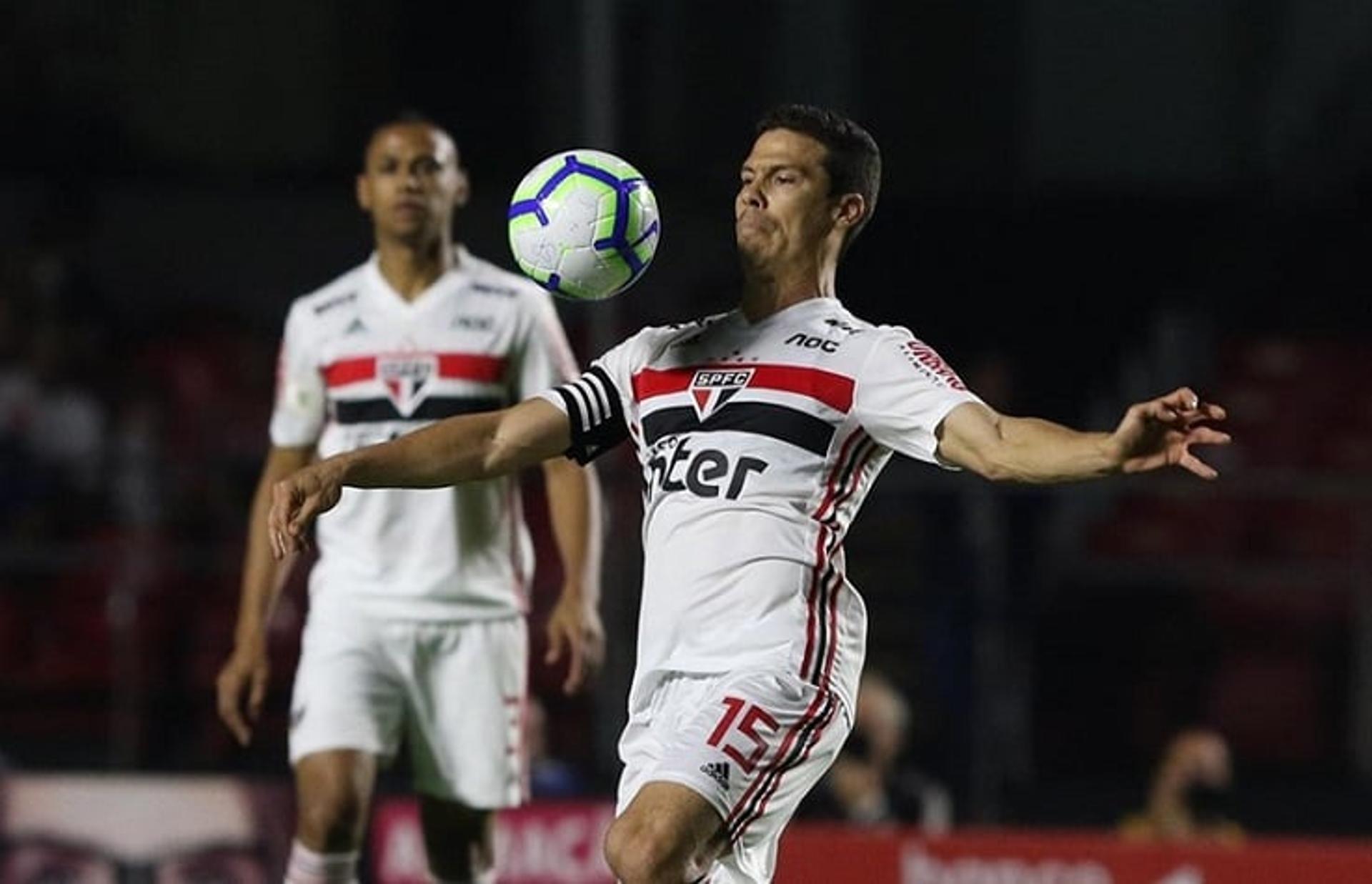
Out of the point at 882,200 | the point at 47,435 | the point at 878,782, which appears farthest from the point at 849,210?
the point at 882,200

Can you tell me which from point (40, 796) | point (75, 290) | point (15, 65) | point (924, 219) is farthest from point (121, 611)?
point (924, 219)

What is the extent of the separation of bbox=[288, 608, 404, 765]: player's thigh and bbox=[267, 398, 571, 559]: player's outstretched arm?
4.29 ft

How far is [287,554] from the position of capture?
4773 mm

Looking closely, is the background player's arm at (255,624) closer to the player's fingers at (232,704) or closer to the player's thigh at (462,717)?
the player's fingers at (232,704)

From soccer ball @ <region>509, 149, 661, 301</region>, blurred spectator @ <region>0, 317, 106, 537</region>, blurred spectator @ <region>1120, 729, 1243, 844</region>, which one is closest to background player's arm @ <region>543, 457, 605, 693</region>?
soccer ball @ <region>509, 149, 661, 301</region>

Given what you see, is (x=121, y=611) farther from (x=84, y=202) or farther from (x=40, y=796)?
(x=84, y=202)

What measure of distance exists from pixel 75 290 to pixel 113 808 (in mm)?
5282

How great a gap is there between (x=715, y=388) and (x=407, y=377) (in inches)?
62.7

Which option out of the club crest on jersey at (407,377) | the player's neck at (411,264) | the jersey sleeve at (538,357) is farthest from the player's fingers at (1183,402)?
the player's neck at (411,264)

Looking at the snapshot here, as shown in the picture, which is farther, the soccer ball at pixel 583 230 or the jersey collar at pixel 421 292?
the jersey collar at pixel 421 292

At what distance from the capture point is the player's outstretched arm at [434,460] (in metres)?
Answer: 4.73

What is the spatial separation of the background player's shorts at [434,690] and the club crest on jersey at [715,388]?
1599mm

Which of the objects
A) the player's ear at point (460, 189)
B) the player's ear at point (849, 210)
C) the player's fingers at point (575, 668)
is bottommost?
the player's fingers at point (575, 668)

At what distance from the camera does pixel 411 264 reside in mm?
6574
